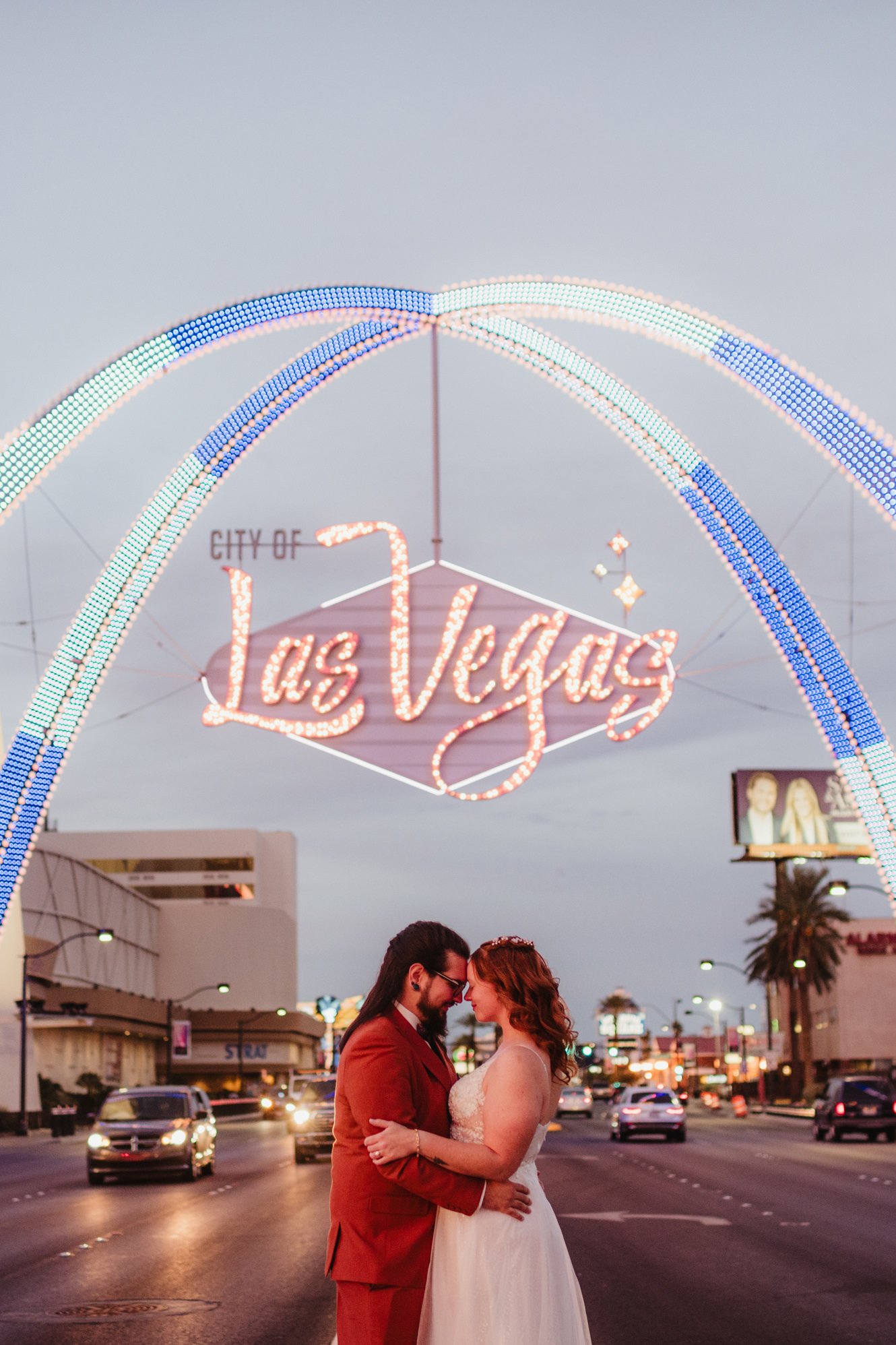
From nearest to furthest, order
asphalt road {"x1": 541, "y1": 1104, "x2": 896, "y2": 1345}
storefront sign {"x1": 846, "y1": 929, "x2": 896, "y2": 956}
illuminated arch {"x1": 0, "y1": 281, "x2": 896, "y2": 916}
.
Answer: asphalt road {"x1": 541, "y1": 1104, "x2": 896, "y2": 1345} < illuminated arch {"x1": 0, "y1": 281, "x2": 896, "y2": 916} < storefront sign {"x1": 846, "y1": 929, "x2": 896, "y2": 956}

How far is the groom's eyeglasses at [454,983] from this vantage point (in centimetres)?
548

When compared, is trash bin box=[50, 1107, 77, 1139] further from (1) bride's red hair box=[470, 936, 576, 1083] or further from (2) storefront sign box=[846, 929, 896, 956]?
(1) bride's red hair box=[470, 936, 576, 1083]

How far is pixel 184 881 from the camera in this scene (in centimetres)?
12081

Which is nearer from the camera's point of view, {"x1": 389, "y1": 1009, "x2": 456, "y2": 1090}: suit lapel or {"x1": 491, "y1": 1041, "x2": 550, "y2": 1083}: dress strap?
{"x1": 491, "y1": 1041, "x2": 550, "y2": 1083}: dress strap

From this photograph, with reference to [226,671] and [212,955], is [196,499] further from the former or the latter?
[212,955]

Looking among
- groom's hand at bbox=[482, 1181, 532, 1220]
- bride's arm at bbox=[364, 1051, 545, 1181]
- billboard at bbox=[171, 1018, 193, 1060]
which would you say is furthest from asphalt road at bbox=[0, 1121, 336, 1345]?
billboard at bbox=[171, 1018, 193, 1060]

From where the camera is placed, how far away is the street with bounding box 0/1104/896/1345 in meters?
10.9

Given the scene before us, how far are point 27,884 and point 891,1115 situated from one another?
46475 millimetres

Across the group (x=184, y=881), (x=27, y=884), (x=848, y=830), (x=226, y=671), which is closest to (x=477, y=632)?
(x=226, y=671)

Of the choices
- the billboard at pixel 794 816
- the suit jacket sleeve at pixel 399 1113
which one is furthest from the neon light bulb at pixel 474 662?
the billboard at pixel 794 816

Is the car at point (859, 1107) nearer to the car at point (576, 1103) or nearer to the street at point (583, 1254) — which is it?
the street at point (583, 1254)

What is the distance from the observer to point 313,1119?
1291 inches

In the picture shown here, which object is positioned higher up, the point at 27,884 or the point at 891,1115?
the point at 27,884

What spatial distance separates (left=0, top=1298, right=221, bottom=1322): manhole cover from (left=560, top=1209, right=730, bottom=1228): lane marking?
722 cm
